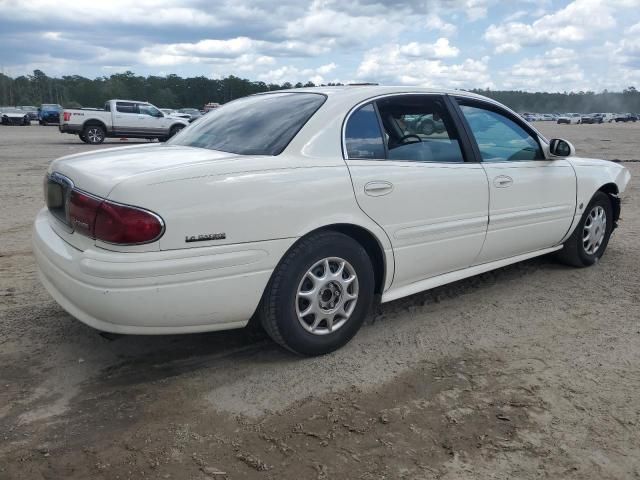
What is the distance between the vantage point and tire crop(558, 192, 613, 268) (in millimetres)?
4996

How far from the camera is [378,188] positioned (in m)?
Result: 3.34

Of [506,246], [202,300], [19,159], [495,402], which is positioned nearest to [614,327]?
[506,246]

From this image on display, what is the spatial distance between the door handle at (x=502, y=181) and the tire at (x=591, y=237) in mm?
1200

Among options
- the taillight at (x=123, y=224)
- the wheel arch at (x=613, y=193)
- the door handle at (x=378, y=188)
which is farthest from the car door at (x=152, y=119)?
the taillight at (x=123, y=224)

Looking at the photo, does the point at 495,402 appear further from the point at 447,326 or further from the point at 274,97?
the point at 274,97

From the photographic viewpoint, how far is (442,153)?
385cm

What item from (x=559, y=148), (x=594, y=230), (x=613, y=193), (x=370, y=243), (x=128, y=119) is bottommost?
(x=594, y=230)

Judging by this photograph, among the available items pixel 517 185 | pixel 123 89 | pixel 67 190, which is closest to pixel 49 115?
pixel 67 190

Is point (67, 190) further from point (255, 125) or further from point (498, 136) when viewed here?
point (498, 136)

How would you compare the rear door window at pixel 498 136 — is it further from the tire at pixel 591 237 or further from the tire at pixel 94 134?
the tire at pixel 94 134

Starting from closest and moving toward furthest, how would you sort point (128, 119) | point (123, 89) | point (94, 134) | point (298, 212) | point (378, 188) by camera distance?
point (298, 212) < point (378, 188) < point (94, 134) < point (128, 119) < point (123, 89)

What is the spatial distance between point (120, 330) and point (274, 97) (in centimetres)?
191

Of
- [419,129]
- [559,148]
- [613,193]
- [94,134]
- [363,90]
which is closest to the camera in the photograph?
[363,90]

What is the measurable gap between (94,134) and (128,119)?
4.58 feet
